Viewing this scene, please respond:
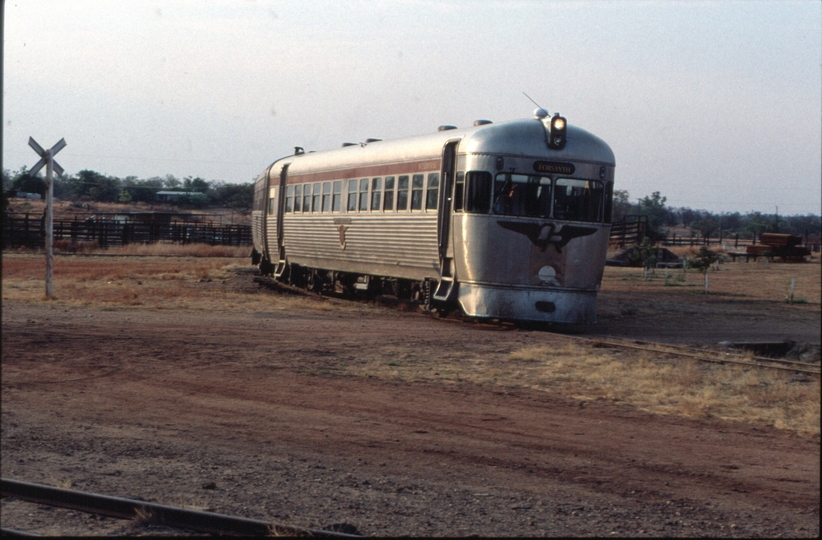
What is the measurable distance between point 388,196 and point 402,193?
595 mm

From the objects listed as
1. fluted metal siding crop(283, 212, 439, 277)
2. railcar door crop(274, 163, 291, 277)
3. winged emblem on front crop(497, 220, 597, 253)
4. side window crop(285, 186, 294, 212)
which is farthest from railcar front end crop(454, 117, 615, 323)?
railcar door crop(274, 163, 291, 277)

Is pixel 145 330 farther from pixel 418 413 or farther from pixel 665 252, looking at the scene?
pixel 665 252

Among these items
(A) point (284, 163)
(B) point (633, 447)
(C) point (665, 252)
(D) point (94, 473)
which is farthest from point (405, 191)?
(C) point (665, 252)

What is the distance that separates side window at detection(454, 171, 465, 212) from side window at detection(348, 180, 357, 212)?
4.38 m

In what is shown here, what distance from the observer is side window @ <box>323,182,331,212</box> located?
866 inches

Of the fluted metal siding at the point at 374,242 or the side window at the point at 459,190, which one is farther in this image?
the fluted metal siding at the point at 374,242

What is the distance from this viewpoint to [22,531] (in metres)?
5.28

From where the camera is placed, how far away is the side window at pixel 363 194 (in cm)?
1989

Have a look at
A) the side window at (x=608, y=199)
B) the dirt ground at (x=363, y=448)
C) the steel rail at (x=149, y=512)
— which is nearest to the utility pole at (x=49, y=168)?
the dirt ground at (x=363, y=448)

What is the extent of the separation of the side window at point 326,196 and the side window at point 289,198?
9.20 feet

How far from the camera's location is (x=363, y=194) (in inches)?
789

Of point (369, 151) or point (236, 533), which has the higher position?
point (369, 151)

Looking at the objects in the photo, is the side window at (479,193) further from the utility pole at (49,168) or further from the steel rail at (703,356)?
the utility pole at (49,168)

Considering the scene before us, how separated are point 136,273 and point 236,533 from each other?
85.8ft
